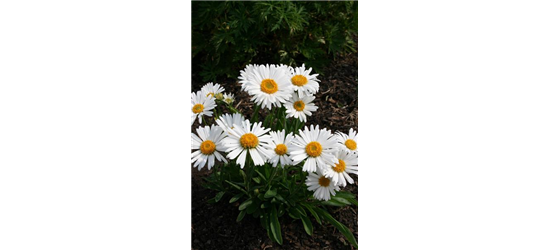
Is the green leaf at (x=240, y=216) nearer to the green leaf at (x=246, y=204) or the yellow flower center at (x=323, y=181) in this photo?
the green leaf at (x=246, y=204)

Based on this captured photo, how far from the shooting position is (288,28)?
369cm

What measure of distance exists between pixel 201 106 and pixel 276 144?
420 millimetres

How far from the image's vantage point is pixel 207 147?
2.07 metres

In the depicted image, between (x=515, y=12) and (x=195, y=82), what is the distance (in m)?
2.40

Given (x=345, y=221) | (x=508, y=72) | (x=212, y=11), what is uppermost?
(x=212, y=11)

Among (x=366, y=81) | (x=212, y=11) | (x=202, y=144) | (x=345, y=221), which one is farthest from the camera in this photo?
(x=212, y=11)

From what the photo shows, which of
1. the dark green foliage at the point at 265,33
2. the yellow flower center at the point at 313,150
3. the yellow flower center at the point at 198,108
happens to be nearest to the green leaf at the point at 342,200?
the yellow flower center at the point at 313,150

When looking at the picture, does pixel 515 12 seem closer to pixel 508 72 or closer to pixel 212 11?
pixel 508 72

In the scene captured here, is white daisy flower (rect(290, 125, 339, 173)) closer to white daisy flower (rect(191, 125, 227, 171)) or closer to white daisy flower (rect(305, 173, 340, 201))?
white daisy flower (rect(305, 173, 340, 201))

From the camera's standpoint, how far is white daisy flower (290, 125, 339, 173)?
80.7 inches

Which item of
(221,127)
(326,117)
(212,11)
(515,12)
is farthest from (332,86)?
(221,127)

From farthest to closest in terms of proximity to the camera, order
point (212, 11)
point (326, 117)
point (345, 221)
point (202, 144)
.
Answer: point (212, 11), point (326, 117), point (345, 221), point (202, 144)

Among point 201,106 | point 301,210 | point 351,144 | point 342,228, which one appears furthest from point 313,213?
point 201,106

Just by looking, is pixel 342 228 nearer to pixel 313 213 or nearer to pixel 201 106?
pixel 313 213
